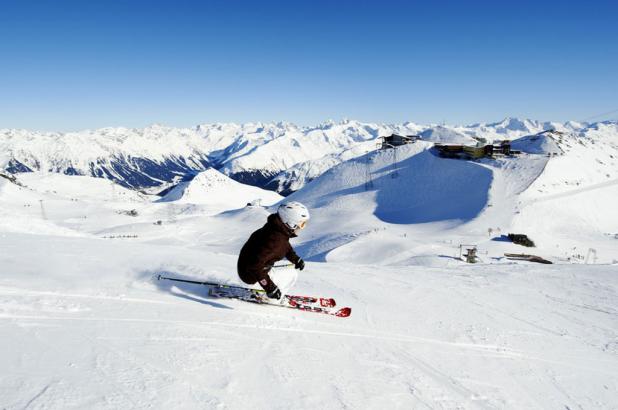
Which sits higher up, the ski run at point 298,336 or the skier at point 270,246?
the skier at point 270,246

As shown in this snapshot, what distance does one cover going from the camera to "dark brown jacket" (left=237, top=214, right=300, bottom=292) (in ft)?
23.9

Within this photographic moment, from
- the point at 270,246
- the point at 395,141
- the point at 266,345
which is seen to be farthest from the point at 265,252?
the point at 395,141

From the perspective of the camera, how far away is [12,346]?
4945 millimetres

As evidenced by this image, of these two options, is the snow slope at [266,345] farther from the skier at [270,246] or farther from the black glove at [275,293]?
the skier at [270,246]

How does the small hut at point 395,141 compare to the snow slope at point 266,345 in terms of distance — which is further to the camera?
the small hut at point 395,141

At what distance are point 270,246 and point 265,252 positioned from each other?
0.53ft

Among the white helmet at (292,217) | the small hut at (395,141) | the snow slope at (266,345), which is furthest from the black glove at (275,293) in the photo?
the small hut at (395,141)

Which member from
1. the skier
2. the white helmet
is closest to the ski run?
the skier

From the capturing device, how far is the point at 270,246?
7.27 m

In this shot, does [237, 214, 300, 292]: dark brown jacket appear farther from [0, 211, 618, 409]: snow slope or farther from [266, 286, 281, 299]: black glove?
[0, 211, 618, 409]: snow slope

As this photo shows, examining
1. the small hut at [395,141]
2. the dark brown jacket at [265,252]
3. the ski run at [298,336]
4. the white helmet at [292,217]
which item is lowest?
the ski run at [298,336]

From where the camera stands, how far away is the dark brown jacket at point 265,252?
7.28 metres

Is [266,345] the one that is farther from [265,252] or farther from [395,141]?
[395,141]

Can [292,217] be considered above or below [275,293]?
above
